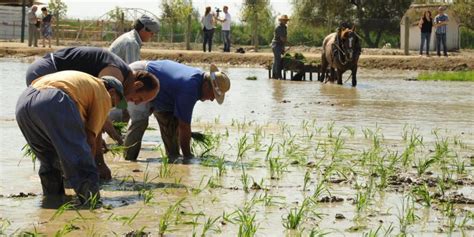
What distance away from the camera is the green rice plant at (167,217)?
21.7 ft

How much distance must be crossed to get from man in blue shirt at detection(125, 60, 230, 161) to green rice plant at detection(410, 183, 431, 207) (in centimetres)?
234

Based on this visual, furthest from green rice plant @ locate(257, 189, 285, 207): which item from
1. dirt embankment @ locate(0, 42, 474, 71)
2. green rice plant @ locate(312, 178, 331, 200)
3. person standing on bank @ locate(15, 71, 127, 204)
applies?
dirt embankment @ locate(0, 42, 474, 71)

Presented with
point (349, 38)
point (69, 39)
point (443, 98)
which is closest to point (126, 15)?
point (69, 39)

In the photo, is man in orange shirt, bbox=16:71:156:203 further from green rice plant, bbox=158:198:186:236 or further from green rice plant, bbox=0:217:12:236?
green rice plant, bbox=0:217:12:236

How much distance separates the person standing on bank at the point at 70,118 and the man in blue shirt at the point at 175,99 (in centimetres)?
215

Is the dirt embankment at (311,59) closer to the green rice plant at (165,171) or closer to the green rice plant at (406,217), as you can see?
the green rice plant at (165,171)

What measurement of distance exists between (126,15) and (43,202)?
46.9 m

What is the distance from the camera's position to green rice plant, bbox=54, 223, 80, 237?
6189mm

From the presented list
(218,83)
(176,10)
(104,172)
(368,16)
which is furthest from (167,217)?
(176,10)

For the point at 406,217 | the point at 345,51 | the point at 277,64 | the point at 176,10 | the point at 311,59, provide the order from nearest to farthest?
the point at 406,217
the point at 345,51
the point at 277,64
the point at 311,59
the point at 176,10

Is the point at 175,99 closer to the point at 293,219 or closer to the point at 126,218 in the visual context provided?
the point at 126,218

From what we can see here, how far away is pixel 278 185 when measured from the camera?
28.9 feet

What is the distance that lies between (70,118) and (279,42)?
65.6 ft

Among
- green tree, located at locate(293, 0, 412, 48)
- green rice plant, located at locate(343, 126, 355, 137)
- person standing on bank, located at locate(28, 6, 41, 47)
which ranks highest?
green tree, located at locate(293, 0, 412, 48)
